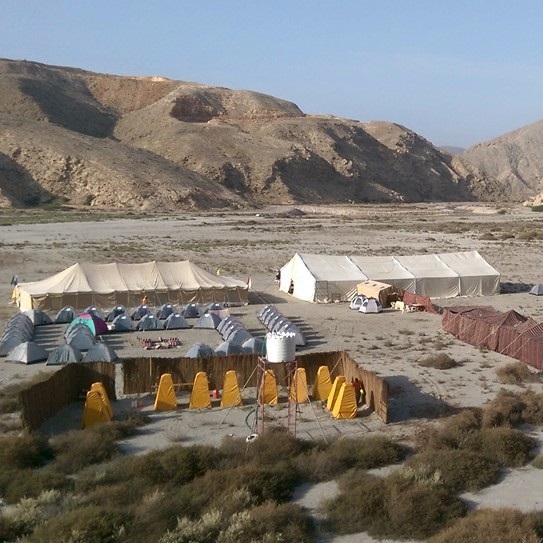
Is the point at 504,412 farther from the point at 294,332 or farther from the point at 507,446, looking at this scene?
the point at 294,332

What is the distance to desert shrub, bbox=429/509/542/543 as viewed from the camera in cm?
1064

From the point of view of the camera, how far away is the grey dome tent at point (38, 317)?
27.2 meters

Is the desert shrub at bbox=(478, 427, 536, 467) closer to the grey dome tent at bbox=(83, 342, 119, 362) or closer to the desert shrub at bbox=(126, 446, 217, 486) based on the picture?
the desert shrub at bbox=(126, 446, 217, 486)

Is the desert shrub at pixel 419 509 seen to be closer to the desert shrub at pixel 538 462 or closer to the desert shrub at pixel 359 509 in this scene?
the desert shrub at pixel 359 509

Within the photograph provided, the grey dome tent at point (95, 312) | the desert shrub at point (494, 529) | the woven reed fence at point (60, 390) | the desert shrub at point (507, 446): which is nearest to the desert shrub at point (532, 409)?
the desert shrub at point (507, 446)

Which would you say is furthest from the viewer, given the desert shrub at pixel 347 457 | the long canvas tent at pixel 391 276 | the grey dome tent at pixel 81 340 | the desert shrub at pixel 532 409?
the long canvas tent at pixel 391 276

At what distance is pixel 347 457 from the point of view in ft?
46.3

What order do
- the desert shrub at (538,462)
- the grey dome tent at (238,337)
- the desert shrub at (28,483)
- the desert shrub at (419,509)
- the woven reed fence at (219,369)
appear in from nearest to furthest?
the desert shrub at (419,509) → the desert shrub at (28,483) → the desert shrub at (538,462) → the woven reed fence at (219,369) → the grey dome tent at (238,337)

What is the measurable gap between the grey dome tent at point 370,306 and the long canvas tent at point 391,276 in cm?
233

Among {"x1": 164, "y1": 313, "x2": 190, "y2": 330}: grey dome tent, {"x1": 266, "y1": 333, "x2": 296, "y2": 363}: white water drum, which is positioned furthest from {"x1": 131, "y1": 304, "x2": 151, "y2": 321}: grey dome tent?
{"x1": 266, "y1": 333, "x2": 296, "y2": 363}: white water drum

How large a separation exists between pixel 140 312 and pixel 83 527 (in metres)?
17.8

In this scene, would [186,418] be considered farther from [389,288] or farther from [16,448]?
[389,288]

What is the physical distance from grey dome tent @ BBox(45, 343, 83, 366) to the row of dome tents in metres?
6.55

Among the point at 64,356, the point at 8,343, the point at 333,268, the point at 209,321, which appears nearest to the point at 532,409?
the point at 64,356
